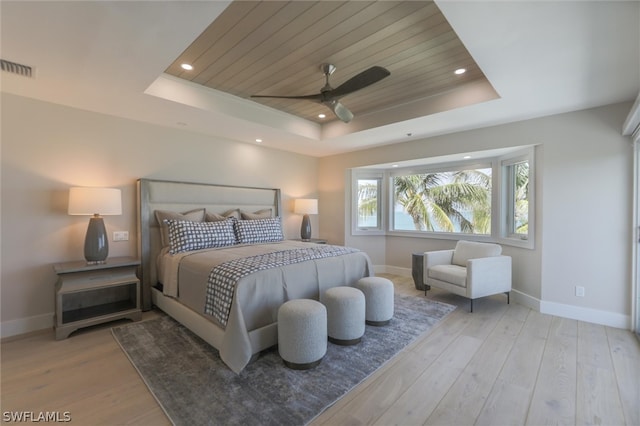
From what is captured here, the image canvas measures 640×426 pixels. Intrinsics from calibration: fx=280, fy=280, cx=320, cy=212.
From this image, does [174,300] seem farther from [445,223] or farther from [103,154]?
[445,223]

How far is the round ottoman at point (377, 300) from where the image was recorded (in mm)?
2939

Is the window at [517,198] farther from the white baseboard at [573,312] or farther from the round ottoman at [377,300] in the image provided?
the round ottoman at [377,300]

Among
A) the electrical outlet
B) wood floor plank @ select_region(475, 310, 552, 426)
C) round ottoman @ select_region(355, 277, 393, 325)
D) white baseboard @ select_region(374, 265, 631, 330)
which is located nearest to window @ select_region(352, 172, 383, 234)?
white baseboard @ select_region(374, 265, 631, 330)

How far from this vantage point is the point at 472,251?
4004 millimetres

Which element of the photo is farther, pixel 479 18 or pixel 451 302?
pixel 451 302

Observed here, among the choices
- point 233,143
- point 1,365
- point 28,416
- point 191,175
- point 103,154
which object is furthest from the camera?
point 233,143

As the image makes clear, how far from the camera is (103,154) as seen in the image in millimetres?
3344

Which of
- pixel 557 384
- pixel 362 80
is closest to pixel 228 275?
pixel 362 80

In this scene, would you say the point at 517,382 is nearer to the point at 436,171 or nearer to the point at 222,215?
the point at 436,171

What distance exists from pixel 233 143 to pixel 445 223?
394 cm

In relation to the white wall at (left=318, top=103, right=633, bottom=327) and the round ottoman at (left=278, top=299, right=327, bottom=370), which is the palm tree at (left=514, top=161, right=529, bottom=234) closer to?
the white wall at (left=318, top=103, right=633, bottom=327)

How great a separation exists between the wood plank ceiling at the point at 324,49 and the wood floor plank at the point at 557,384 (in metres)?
2.70

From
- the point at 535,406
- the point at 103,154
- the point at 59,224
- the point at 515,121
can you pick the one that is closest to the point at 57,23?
the point at 103,154

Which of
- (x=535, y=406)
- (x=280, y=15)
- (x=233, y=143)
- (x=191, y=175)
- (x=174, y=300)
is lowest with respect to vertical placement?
(x=535, y=406)
